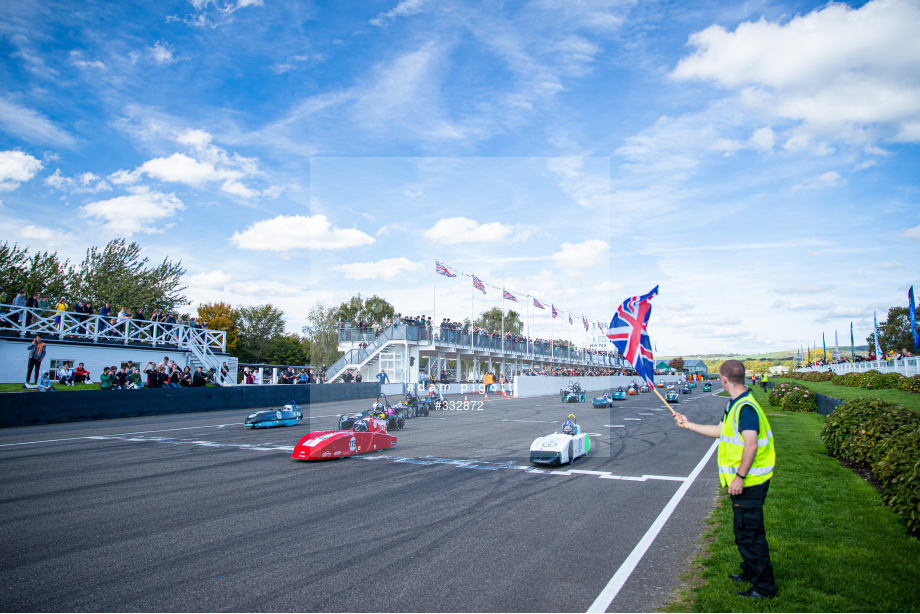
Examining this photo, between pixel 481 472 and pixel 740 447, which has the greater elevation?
pixel 740 447

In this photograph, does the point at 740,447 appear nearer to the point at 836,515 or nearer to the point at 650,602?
the point at 650,602

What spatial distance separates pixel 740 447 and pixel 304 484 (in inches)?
279

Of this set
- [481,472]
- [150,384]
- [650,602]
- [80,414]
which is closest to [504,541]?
[650,602]

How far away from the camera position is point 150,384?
23.8m

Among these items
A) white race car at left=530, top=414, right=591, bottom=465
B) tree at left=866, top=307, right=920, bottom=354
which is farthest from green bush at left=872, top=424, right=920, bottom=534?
tree at left=866, top=307, right=920, bottom=354

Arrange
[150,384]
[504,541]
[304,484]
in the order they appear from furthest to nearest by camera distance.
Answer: [150,384]
[304,484]
[504,541]

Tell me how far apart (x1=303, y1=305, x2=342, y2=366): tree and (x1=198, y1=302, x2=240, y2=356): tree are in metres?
10.6

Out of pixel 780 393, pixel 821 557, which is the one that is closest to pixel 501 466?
pixel 821 557

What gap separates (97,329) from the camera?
85.7 ft

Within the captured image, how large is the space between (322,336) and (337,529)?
252ft

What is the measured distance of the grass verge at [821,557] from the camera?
4418 mm

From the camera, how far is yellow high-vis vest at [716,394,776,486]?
4.52m

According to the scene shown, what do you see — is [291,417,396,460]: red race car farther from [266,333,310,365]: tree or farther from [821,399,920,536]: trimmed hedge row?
[266,333,310,365]: tree

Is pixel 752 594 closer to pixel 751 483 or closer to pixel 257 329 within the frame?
pixel 751 483
